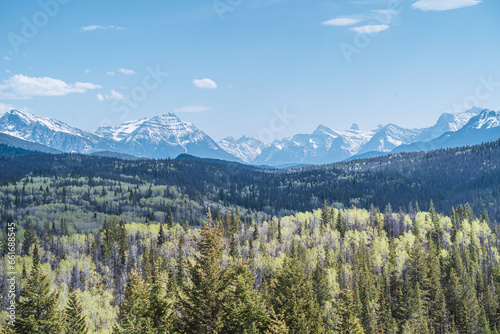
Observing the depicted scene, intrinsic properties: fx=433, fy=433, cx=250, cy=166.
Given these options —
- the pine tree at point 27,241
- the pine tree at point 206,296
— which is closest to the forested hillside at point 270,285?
the pine tree at point 206,296

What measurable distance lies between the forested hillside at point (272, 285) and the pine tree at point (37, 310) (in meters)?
0.12

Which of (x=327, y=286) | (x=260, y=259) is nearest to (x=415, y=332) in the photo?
(x=327, y=286)

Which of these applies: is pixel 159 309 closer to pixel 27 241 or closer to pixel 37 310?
pixel 37 310

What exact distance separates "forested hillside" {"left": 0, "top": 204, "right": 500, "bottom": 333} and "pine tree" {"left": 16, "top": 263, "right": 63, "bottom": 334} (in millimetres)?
122

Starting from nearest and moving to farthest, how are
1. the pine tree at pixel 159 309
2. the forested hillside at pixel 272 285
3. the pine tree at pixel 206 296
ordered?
the pine tree at pixel 206 296 < the forested hillside at pixel 272 285 < the pine tree at pixel 159 309

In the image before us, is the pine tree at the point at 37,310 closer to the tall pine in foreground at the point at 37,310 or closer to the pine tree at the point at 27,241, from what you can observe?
the tall pine in foreground at the point at 37,310

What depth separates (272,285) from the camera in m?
43.8

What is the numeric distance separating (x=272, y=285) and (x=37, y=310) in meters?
28.1

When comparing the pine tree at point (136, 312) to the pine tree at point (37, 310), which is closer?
the pine tree at point (136, 312)

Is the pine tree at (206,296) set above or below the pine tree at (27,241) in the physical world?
below

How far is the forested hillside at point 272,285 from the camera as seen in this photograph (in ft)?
118

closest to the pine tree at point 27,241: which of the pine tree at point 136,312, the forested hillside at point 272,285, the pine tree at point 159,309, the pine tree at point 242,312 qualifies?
the forested hillside at point 272,285

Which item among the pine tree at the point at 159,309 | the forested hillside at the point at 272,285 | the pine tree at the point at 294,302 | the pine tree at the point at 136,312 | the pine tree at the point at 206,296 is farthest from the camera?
the pine tree at the point at 294,302

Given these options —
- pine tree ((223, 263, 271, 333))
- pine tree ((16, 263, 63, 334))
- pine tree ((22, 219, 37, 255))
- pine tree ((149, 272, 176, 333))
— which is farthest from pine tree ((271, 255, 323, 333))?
pine tree ((22, 219, 37, 255))
